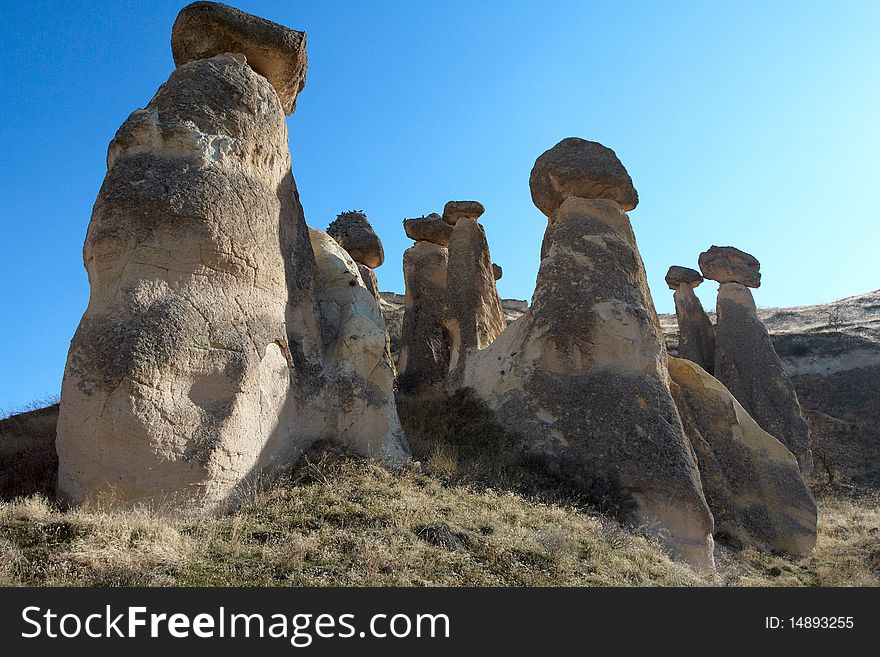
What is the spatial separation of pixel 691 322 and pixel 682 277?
150cm

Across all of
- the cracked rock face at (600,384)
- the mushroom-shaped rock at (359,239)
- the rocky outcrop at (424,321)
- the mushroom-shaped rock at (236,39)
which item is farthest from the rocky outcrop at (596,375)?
the mushroom-shaped rock at (359,239)

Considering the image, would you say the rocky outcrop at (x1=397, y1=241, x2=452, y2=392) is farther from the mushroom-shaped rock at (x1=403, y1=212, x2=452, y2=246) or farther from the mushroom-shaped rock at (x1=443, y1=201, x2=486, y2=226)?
the mushroom-shaped rock at (x1=443, y1=201, x2=486, y2=226)

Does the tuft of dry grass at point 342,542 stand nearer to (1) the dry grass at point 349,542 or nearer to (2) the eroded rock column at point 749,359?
(1) the dry grass at point 349,542

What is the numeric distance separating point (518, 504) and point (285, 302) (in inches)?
123

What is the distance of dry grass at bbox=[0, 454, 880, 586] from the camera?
14.5 feet

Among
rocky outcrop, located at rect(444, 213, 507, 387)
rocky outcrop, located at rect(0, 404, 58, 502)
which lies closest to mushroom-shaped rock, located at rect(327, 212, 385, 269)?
rocky outcrop, located at rect(444, 213, 507, 387)

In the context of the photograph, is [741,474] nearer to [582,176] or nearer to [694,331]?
[582,176]

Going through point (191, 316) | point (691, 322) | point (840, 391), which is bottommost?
point (191, 316)

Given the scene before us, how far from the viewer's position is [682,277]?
21.2 meters

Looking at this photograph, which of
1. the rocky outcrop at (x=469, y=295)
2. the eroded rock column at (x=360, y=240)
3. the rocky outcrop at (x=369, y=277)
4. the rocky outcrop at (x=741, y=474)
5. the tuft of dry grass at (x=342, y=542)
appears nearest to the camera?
the tuft of dry grass at (x=342, y=542)

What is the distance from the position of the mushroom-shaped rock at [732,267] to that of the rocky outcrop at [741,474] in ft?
27.5

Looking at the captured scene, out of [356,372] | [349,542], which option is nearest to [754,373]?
[356,372]

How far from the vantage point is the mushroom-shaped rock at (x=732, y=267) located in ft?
61.3

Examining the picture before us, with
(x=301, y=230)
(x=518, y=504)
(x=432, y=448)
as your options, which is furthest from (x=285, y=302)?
(x=518, y=504)
